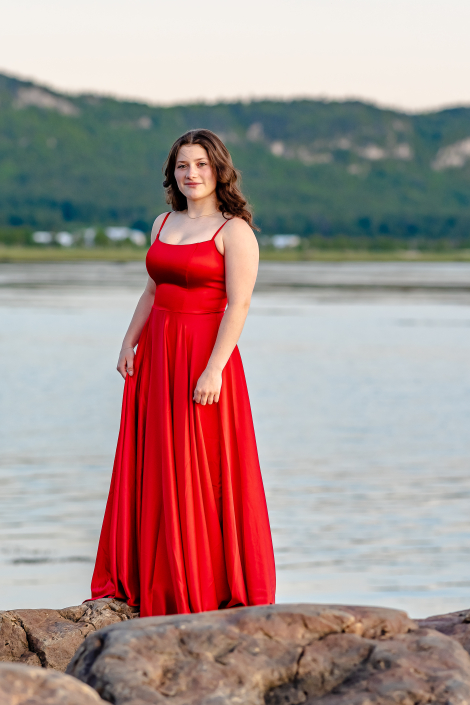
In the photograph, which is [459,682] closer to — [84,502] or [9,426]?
[84,502]

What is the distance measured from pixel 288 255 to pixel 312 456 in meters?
95.5

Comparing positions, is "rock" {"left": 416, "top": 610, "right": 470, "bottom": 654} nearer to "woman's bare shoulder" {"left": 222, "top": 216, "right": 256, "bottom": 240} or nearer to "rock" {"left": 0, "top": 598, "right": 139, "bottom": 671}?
"rock" {"left": 0, "top": 598, "right": 139, "bottom": 671}

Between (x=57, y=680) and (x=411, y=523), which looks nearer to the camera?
(x=57, y=680)

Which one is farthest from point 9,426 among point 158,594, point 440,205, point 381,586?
point 440,205

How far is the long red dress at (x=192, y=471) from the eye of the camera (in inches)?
171

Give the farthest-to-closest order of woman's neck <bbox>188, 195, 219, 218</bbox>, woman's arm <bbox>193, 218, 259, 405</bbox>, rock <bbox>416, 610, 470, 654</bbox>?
woman's neck <bbox>188, 195, 219, 218</bbox>, woman's arm <bbox>193, 218, 259, 405</bbox>, rock <bbox>416, 610, 470, 654</bbox>

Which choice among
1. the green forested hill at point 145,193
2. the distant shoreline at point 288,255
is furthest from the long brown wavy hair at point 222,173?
the green forested hill at point 145,193

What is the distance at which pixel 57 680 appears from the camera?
8.55 ft

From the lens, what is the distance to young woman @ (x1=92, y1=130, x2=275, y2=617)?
170 inches

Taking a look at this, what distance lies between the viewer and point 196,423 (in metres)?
4.41

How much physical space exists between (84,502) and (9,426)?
4.28 metres

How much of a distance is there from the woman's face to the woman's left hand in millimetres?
707

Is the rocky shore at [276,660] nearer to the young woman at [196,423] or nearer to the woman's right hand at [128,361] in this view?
the young woman at [196,423]

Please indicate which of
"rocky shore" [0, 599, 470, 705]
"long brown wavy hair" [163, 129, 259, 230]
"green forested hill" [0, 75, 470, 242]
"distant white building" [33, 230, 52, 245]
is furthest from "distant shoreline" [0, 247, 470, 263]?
"rocky shore" [0, 599, 470, 705]
